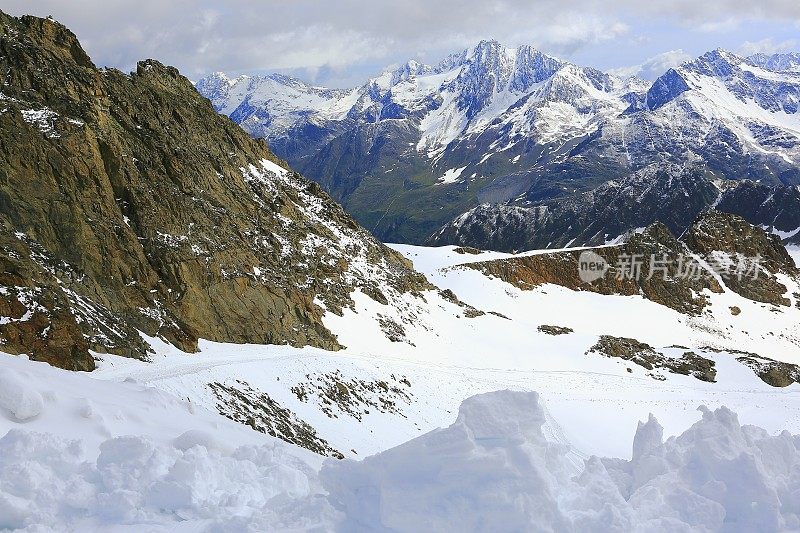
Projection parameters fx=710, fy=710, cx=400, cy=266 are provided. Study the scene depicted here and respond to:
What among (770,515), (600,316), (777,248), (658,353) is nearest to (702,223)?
(777,248)

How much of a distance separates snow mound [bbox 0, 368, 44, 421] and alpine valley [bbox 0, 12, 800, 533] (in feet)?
0.16

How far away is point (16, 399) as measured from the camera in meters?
12.5

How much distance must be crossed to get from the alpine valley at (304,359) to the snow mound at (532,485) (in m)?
0.03

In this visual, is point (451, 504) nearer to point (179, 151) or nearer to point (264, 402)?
point (264, 402)

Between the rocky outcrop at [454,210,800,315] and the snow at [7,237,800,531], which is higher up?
the snow at [7,237,800,531]

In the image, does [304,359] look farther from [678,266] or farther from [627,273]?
[678,266]

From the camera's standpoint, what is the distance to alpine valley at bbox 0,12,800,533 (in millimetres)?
9922

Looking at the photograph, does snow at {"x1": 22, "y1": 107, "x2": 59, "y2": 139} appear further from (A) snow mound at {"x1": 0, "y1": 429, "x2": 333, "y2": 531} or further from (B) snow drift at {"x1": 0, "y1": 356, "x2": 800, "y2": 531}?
(A) snow mound at {"x1": 0, "y1": 429, "x2": 333, "y2": 531}

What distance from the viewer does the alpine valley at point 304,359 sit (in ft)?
32.6

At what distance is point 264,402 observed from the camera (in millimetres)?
26609

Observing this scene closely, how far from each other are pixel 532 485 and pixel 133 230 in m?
31.9

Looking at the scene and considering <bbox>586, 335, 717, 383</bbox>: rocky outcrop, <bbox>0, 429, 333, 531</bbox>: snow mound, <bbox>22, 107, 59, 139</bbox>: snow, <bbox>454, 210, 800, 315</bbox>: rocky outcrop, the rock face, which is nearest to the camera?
<bbox>0, 429, 333, 531</bbox>: snow mound

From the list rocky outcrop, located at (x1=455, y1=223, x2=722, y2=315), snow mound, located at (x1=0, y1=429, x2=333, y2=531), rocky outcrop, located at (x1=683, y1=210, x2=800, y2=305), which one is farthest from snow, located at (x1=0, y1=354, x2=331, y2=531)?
rocky outcrop, located at (x1=683, y1=210, x2=800, y2=305)

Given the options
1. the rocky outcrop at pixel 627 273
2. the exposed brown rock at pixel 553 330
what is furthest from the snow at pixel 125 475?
the rocky outcrop at pixel 627 273
